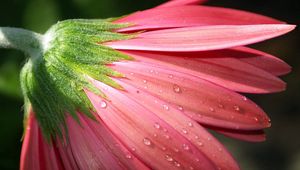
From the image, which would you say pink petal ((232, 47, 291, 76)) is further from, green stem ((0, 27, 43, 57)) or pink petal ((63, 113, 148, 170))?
green stem ((0, 27, 43, 57))

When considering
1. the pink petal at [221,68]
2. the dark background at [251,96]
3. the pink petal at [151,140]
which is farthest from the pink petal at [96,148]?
the dark background at [251,96]

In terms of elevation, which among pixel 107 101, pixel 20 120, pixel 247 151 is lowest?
pixel 247 151

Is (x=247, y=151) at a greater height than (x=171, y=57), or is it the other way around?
(x=171, y=57)

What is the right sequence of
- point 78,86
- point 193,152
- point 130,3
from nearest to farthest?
point 193,152, point 78,86, point 130,3

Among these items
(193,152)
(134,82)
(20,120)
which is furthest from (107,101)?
(20,120)

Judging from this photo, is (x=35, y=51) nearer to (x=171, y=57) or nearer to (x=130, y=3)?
(x=171, y=57)

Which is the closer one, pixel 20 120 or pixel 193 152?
pixel 193 152

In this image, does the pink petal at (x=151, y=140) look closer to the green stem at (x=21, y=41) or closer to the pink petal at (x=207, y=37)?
the pink petal at (x=207, y=37)

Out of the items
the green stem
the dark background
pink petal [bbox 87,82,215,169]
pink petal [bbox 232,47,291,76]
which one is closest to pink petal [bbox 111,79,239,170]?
pink petal [bbox 87,82,215,169]
